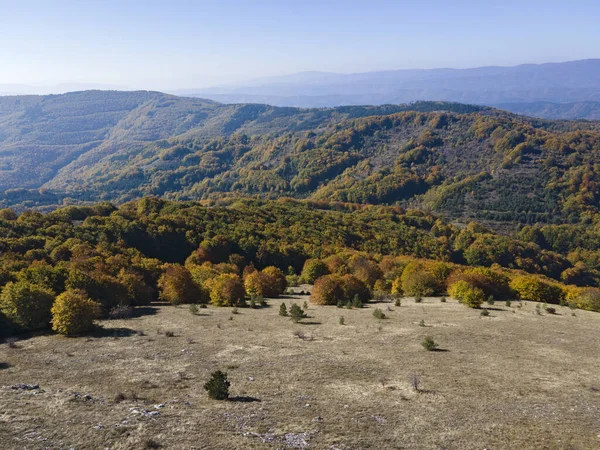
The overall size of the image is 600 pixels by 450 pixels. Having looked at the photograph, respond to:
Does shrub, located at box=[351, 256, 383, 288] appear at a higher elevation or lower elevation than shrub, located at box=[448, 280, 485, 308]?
lower

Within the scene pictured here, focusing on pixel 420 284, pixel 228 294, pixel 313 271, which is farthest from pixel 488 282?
pixel 228 294

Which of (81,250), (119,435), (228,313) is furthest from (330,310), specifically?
(81,250)

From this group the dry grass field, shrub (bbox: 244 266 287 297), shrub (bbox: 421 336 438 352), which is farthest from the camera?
shrub (bbox: 244 266 287 297)

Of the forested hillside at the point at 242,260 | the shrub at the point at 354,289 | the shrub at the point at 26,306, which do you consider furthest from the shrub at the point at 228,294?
the shrub at the point at 26,306

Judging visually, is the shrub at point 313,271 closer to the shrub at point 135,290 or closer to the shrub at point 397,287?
the shrub at point 397,287

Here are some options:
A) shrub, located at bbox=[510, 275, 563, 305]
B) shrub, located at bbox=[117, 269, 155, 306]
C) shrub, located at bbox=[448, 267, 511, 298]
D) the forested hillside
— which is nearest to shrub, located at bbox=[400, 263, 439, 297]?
the forested hillside

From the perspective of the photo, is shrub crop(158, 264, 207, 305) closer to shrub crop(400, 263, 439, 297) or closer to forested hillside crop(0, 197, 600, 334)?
forested hillside crop(0, 197, 600, 334)

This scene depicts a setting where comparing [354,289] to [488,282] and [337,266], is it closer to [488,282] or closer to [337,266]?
[337,266]
